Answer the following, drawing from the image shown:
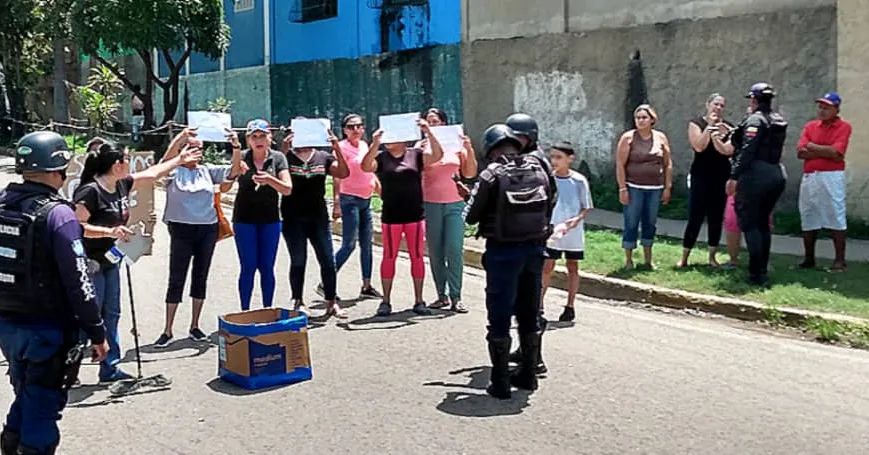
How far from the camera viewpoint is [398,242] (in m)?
10.0

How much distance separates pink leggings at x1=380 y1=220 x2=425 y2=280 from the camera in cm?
991

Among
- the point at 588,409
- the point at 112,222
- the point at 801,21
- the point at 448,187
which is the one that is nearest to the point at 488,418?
the point at 588,409

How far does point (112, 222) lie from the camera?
23.9 feet

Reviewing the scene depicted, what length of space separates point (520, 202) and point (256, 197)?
2773 millimetres

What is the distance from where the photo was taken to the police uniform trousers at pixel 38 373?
16.8ft

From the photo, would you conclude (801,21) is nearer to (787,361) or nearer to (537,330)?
(787,361)

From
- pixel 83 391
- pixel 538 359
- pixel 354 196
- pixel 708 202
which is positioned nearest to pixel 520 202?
pixel 538 359

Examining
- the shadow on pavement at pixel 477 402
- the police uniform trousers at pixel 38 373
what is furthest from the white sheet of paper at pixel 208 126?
the police uniform trousers at pixel 38 373

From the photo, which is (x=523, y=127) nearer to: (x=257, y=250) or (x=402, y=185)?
(x=402, y=185)

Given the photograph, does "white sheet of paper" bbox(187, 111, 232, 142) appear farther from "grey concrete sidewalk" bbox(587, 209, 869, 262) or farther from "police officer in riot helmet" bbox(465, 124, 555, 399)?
"grey concrete sidewalk" bbox(587, 209, 869, 262)

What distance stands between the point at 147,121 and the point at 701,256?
69.6 ft

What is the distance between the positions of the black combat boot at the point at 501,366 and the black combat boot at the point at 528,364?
18 centimetres

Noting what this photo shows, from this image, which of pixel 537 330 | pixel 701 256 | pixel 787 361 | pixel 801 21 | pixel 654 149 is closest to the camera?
pixel 537 330

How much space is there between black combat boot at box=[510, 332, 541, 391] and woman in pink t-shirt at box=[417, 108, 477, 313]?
2.67 meters
